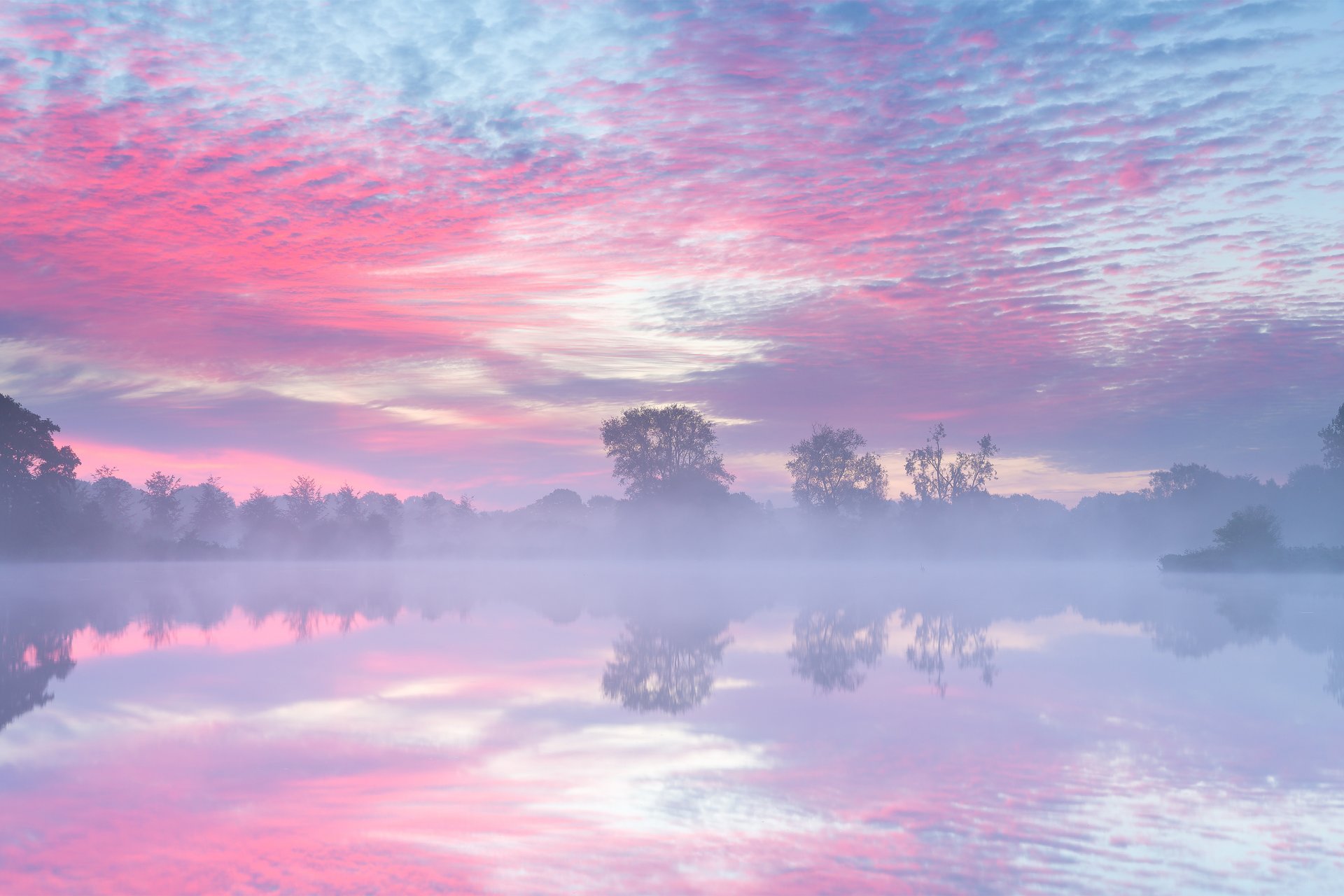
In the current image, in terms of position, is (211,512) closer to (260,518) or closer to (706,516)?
(260,518)

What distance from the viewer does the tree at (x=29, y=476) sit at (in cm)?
5369

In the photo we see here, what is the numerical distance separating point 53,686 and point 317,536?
8047 cm

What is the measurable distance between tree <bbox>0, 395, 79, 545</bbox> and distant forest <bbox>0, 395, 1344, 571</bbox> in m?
0.08

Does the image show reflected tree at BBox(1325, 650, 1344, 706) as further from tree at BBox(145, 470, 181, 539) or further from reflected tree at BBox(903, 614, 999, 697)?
tree at BBox(145, 470, 181, 539)

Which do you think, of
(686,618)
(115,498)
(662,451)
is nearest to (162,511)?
(115,498)

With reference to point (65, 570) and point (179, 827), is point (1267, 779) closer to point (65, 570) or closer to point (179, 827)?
point (179, 827)

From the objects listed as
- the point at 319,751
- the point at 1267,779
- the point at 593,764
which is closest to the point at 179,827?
the point at 319,751

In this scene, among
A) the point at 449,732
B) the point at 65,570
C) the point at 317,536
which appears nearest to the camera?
the point at 449,732

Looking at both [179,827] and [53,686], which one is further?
[53,686]

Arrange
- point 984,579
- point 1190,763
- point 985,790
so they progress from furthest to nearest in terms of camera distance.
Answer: point 984,579, point 1190,763, point 985,790

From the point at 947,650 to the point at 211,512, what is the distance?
94907 millimetres

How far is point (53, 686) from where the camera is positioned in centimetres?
1045

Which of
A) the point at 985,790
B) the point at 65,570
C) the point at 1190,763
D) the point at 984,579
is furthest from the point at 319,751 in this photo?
the point at 65,570

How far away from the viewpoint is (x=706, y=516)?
2938 inches
